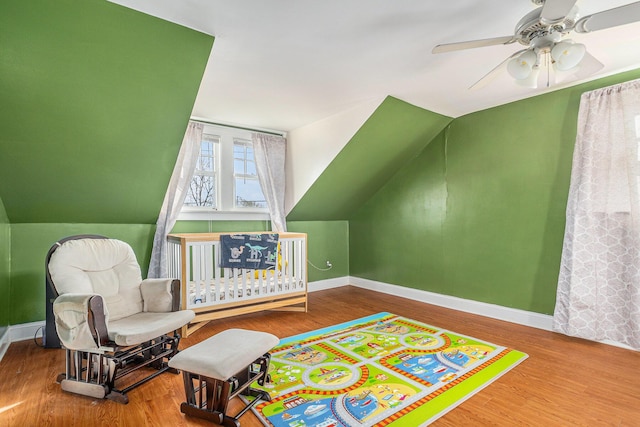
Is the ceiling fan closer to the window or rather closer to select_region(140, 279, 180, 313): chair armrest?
select_region(140, 279, 180, 313): chair armrest

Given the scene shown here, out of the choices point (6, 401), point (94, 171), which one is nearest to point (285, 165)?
point (94, 171)

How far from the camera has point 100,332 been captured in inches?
75.0

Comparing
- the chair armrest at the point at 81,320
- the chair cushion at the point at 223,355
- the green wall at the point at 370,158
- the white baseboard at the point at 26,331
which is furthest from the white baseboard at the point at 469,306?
the white baseboard at the point at 26,331

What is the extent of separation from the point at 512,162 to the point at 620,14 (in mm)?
2088

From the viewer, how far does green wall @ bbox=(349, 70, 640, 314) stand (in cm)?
311

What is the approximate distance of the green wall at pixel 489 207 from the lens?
122 inches

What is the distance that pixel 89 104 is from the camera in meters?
2.34

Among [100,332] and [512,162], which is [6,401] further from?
[512,162]

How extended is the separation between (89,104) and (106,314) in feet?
4.83

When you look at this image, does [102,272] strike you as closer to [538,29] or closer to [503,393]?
[503,393]

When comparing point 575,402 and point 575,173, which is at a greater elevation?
point 575,173

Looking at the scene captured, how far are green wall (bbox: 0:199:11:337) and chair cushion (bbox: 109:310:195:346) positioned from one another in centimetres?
134

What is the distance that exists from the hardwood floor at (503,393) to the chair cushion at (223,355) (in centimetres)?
32

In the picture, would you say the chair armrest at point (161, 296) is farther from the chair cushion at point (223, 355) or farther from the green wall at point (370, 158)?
the green wall at point (370, 158)
